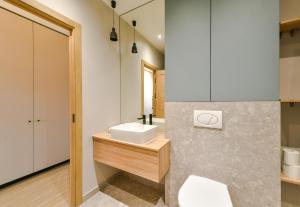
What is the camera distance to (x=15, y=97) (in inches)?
82.0

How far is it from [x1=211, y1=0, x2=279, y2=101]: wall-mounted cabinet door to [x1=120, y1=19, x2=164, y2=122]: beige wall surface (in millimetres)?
1050

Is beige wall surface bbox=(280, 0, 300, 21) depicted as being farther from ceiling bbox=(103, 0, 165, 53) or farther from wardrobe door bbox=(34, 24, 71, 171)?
wardrobe door bbox=(34, 24, 71, 171)

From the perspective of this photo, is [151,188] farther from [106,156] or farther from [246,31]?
[246,31]

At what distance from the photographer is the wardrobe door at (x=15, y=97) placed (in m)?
1.96

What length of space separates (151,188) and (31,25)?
10.1ft

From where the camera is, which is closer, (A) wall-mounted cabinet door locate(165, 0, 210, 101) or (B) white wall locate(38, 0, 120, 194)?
(A) wall-mounted cabinet door locate(165, 0, 210, 101)

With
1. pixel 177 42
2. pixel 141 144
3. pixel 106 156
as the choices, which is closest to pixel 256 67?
pixel 177 42

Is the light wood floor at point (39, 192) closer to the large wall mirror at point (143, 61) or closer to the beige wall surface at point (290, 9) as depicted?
the large wall mirror at point (143, 61)

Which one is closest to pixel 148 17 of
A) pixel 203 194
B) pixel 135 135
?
pixel 135 135

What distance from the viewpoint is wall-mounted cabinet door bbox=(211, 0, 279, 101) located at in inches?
44.2

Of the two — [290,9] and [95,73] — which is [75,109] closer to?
[95,73]

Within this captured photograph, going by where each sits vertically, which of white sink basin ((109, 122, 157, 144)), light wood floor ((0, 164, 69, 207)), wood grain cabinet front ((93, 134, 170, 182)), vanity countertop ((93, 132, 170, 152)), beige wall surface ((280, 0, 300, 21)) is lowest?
light wood floor ((0, 164, 69, 207))

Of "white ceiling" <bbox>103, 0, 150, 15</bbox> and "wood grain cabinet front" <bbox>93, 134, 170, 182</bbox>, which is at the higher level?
"white ceiling" <bbox>103, 0, 150, 15</bbox>

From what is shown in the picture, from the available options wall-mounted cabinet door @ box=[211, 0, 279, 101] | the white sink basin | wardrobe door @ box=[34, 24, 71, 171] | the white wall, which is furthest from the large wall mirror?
wardrobe door @ box=[34, 24, 71, 171]
